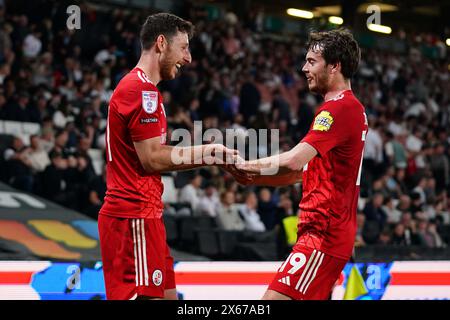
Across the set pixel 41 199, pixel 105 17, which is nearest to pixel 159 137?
pixel 41 199

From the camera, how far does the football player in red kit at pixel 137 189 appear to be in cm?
551

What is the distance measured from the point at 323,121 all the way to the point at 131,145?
1152 mm

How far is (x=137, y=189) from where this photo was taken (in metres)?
5.59

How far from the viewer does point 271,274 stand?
8.77 metres

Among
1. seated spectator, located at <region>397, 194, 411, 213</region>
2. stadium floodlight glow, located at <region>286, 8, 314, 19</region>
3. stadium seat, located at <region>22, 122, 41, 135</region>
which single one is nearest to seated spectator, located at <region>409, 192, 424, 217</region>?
seated spectator, located at <region>397, 194, 411, 213</region>

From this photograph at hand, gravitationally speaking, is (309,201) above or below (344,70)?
below

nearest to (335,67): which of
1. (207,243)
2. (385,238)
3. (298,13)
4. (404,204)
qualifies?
(207,243)

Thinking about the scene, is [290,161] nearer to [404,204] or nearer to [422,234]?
[422,234]

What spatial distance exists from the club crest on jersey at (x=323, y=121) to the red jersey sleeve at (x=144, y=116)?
93 centimetres

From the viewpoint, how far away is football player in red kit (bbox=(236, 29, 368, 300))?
5.48 meters

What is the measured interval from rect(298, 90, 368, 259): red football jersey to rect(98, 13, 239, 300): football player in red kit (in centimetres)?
54

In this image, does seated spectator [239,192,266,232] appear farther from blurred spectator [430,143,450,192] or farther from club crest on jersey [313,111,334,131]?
club crest on jersey [313,111,334,131]

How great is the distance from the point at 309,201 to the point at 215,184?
35.1ft
